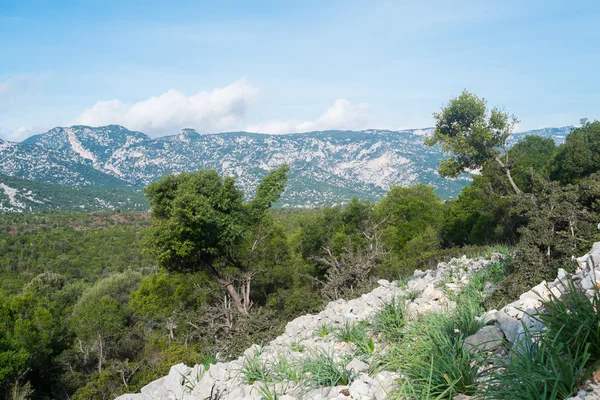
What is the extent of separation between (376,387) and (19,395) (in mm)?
25269

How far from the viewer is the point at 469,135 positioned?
19.4 meters

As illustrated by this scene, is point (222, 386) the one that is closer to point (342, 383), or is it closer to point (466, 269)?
point (342, 383)

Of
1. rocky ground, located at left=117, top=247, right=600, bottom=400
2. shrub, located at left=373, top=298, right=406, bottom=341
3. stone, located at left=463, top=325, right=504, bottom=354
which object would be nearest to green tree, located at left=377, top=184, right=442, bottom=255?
rocky ground, located at left=117, top=247, right=600, bottom=400

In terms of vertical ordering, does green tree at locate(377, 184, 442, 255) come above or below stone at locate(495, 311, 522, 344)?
below

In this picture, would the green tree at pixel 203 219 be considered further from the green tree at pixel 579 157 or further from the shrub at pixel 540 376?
the green tree at pixel 579 157

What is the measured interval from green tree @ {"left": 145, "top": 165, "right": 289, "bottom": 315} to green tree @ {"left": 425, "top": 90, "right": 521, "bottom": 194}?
9194 mm

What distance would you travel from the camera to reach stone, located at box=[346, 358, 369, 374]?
471cm

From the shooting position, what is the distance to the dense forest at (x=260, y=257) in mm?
10794

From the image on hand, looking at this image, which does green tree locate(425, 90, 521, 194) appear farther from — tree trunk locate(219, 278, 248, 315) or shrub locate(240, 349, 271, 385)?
shrub locate(240, 349, 271, 385)

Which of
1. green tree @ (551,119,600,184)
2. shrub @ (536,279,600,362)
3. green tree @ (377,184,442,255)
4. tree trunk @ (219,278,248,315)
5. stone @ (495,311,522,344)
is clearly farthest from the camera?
green tree @ (377,184,442,255)

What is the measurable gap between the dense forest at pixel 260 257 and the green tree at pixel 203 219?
0.07 meters

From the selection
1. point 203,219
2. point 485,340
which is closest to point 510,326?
point 485,340

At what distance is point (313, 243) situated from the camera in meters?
34.9

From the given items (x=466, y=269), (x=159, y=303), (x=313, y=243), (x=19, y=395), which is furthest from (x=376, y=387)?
(x=313, y=243)
